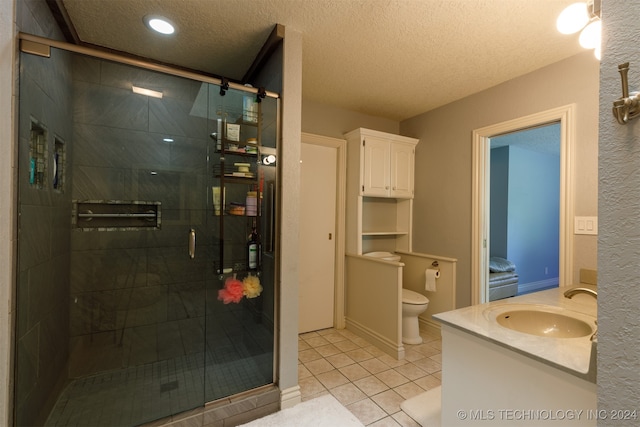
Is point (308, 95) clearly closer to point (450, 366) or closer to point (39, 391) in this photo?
point (450, 366)

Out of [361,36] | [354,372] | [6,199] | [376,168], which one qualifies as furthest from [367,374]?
[361,36]

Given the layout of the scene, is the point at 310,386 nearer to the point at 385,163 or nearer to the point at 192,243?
the point at 192,243

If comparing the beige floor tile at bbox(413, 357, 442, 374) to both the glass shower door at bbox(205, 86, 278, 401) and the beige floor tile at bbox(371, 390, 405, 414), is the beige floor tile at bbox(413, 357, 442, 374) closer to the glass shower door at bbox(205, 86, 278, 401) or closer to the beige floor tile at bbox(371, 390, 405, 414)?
the beige floor tile at bbox(371, 390, 405, 414)

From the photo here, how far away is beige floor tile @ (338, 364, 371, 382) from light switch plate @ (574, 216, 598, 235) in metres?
1.88

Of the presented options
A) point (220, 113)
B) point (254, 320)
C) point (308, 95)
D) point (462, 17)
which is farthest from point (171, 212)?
point (462, 17)

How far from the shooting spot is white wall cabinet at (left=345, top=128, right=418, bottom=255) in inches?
112

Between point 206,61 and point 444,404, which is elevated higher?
point 206,61

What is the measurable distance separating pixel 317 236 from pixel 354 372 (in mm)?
1285

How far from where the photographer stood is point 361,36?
72.4 inches

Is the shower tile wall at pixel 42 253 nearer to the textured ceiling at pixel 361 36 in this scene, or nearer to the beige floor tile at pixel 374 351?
the textured ceiling at pixel 361 36

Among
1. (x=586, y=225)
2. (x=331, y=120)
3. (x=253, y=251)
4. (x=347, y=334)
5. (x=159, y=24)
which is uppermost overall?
(x=159, y=24)

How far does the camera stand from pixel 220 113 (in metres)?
1.92

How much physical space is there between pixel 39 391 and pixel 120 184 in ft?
4.25

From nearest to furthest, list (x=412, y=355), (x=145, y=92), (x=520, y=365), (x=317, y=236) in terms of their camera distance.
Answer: (x=520, y=365), (x=145, y=92), (x=412, y=355), (x=317, y=236)
